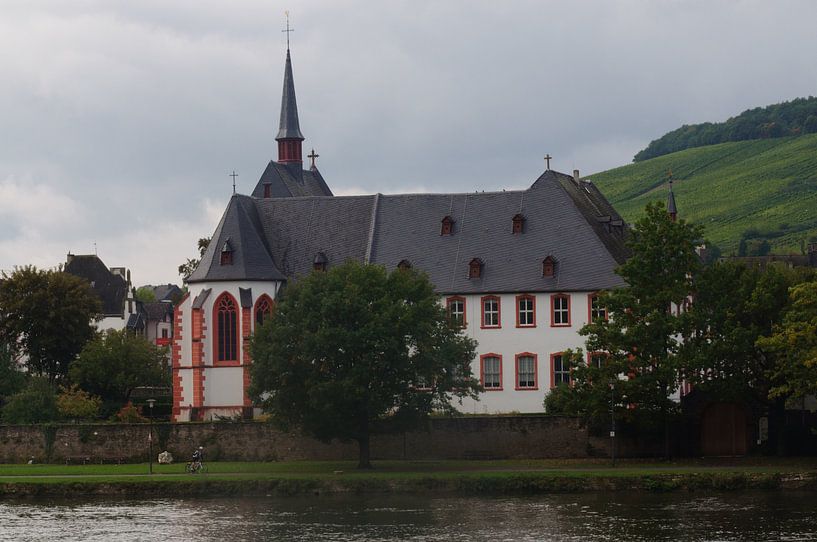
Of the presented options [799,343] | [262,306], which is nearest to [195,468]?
[262,306]

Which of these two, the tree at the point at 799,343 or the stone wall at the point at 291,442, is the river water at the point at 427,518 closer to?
the tree at the point at 799,343

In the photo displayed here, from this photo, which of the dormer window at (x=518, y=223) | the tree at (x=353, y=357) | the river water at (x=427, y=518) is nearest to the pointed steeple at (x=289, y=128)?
the dormer window at (x=518, y=223)

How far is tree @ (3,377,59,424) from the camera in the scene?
310 feet

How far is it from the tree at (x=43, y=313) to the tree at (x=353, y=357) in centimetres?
3315

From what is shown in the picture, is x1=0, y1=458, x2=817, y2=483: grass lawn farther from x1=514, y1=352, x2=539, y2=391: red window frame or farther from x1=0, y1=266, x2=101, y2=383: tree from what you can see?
x1=0, y1=266, x2=101, y2=383: tree

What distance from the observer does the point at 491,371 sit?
98.7 meters

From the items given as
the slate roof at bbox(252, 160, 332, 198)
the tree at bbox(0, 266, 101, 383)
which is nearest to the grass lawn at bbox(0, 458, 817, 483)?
the tree at bbox(0, 266, 101, 383)

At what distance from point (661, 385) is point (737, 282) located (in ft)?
21.4

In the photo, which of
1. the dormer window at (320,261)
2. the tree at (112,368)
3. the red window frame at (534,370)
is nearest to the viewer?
the red window frame at (534,370)

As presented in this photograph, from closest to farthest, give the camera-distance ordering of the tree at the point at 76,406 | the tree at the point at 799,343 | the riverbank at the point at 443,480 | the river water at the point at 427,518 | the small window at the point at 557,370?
1. the river water at the point at 427,518
2. the riverbank at the point at 443,480
3. the tree at the point at 799,343
4. the small window at the point at 557,370
5. the tree at the point at 76,406

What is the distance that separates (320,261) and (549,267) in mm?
14695

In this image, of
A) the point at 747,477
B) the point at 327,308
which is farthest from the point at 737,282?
the point at 327,308

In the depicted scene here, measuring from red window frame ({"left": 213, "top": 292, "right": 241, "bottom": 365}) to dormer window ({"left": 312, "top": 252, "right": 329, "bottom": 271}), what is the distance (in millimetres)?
5591

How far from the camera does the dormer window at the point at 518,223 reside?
101 metres
